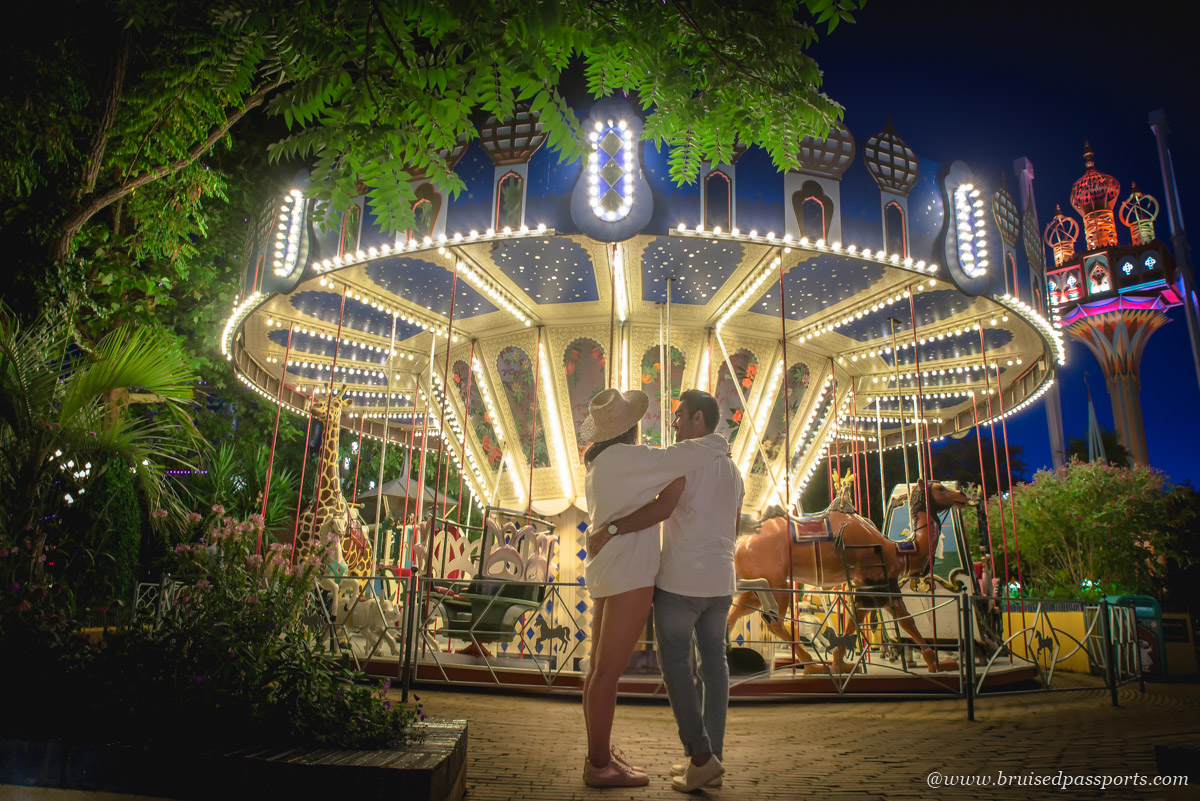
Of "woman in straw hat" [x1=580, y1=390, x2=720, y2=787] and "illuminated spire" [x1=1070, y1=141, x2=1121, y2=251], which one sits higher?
"illuminated spire" [x1=1070, y1=141, x2=1121, y2=251]

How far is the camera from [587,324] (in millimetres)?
9680

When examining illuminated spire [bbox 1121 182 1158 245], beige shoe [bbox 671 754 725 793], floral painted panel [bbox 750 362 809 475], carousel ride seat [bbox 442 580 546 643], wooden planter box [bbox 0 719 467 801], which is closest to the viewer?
wooden planter box [bbox 0 719 467 801]

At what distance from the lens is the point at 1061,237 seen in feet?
133

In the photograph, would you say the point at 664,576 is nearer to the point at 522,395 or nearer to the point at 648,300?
the point at 648,300

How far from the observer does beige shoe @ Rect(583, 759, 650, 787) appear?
2861mm

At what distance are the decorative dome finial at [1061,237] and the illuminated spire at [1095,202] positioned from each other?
0.77 meters

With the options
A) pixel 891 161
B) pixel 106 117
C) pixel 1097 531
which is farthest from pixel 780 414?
pixel 1097 531

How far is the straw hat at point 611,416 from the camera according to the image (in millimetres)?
3145

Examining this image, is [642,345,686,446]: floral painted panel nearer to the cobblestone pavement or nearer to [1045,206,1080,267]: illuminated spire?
the cobblestone pavement

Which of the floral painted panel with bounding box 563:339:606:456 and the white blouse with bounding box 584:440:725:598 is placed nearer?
the white blouse with bounding box 584:440:725:598

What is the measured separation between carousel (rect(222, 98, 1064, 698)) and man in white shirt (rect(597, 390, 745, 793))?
10.2ft

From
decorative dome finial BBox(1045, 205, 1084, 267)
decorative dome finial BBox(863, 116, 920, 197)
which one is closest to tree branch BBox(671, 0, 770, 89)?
decorative dome finial BBox(863, 116, 920, 197)

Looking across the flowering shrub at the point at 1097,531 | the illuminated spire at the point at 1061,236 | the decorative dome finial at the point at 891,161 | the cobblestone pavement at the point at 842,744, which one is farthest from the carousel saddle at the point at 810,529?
the illuminated spire at the point at 1061,236

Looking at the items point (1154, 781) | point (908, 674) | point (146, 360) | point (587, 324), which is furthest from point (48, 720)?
point (587, 324)
